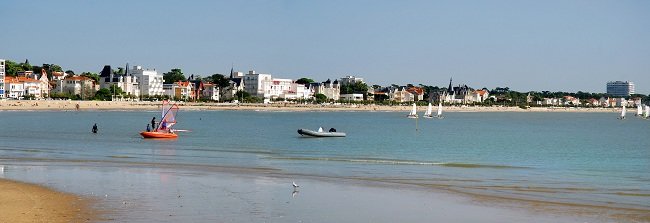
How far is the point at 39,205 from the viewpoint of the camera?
1789 cm

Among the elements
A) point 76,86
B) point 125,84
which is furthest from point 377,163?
point 125,84

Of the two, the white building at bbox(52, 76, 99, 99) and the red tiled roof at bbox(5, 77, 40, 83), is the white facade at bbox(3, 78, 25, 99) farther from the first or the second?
the white building at bbox(52, 76, 99, 99)

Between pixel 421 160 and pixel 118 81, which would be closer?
pixel 421 160

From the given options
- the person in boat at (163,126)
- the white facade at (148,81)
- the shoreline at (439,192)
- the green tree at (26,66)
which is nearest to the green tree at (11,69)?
the green tree at (26,66)

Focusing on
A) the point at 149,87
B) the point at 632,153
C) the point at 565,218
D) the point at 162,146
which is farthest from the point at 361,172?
the point at 149,87

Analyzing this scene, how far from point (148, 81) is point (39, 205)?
173340 millimetres

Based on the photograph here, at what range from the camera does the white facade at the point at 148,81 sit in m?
188

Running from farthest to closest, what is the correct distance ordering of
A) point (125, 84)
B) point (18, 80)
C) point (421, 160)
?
point (125, 84) < point (18, 80) < point (421, 160)

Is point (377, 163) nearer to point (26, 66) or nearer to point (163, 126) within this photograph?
point (163, 126)

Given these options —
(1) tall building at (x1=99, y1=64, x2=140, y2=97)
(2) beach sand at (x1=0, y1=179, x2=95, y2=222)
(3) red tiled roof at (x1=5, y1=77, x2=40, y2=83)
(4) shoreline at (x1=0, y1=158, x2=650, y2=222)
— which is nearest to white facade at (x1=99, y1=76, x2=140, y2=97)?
(1) tall building at (x1=99, y1=64, x2=140, y2=97)

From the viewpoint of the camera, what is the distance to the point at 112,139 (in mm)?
49688

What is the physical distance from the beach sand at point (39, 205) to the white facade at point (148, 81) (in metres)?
169

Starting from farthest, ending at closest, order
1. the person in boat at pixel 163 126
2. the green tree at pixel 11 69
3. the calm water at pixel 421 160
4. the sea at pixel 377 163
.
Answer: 1. the green tree at pixel 11 69
2. the person in boat at pixel 163 126
3. the calm water at pixel 421 160
4. the sea at pixel 377 163

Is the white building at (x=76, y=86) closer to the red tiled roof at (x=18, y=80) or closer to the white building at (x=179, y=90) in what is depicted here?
the red tiled roof at (x=18, y=80)
